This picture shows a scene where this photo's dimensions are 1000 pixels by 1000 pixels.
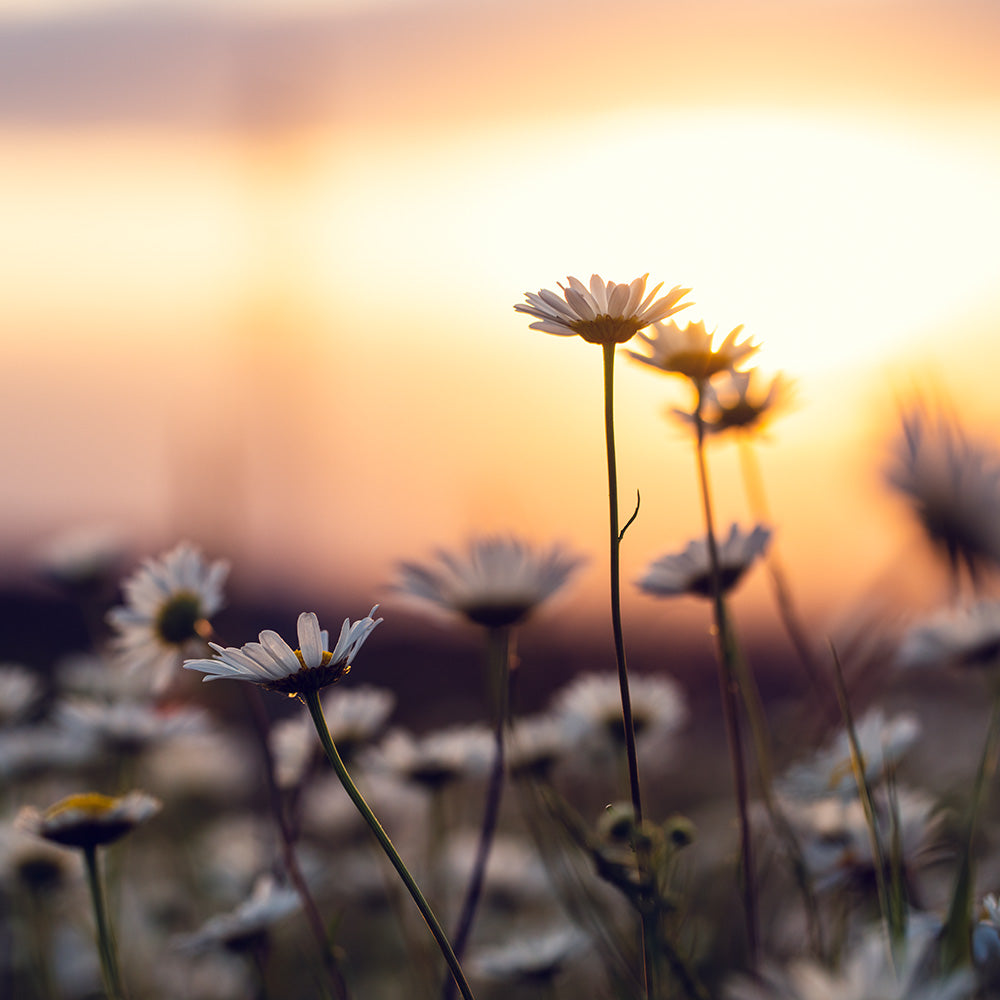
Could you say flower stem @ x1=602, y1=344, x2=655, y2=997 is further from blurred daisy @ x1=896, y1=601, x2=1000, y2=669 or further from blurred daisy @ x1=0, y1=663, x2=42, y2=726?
blurred daisy @ x1=0, y1=663, x2=42, y2=726

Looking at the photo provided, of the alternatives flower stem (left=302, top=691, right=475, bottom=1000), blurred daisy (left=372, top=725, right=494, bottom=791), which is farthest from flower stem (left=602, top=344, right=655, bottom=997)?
blurred daisy (left=372, top=725, right=494, bottom=791)

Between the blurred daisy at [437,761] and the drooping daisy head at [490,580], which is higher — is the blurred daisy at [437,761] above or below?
below

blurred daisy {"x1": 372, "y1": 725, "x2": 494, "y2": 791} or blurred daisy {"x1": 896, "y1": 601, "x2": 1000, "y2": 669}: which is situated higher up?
blurred daisy {"x1": 896, "y1": 601, "x2": 1000, "y2": 669}

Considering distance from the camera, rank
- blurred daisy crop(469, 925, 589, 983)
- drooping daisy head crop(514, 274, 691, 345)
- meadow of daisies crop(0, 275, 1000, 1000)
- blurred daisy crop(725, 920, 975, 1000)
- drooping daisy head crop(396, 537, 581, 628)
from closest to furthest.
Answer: blurred daisy crop(725, 920, 975, 1000) < meadow of daisies crop(0, 275, 1000, 1000) < drooping daisy head crop(514, 274, 691, 345) < drooping daisy head crop(396, 537, 581, 628) < blurred daisy crop(469, 925, 589, 983)

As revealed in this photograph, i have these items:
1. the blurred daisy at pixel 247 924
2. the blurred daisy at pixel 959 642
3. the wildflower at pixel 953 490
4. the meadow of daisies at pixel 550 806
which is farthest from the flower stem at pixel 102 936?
the blurred daisy at pixel 959 642

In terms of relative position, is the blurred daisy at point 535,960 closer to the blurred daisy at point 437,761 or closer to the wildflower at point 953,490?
the blurred daisy at point 437,761

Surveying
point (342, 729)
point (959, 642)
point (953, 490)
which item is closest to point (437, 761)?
point (342, 729)

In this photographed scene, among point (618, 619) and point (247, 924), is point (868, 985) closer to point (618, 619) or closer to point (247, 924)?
point (618, 619)
